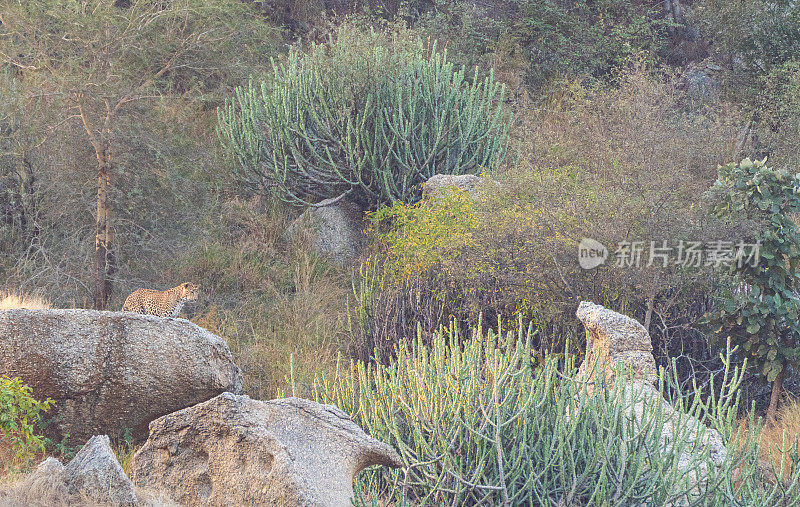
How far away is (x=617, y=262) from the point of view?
19.9 ft

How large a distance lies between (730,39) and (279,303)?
1019cm

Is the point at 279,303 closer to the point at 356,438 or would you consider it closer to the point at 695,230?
the point at 695,230

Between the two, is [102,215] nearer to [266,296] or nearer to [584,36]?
[266,296]

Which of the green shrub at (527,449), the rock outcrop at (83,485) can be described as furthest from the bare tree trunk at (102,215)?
the rock outcrop at (83,485)

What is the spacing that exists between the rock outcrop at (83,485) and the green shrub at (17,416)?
1290 mm

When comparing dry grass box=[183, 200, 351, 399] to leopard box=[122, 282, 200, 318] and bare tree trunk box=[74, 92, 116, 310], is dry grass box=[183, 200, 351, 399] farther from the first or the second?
bare tree trunk box=[74, 92, 116, 310]

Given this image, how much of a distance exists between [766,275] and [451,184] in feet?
11.5

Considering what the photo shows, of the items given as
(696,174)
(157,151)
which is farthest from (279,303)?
(696,174)

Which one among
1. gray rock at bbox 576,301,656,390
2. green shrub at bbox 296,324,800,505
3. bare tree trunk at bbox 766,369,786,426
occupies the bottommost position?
bare tree trunk at bbox 766,369,786,426

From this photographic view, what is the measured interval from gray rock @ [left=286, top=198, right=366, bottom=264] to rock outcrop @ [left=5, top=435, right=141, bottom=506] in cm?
635

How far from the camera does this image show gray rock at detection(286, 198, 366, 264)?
9.24 m

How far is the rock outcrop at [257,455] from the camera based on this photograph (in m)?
2.87

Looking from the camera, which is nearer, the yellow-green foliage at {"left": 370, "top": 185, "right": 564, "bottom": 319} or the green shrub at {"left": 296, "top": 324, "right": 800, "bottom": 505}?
the green shrub at {"left": 296, "top": 324, "right": 800, "bottom": 505}

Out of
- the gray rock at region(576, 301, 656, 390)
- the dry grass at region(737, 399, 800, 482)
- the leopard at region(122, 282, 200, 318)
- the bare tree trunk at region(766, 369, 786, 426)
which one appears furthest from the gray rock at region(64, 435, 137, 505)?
the bare tree trunk at region(766, 369, 786, 426)
